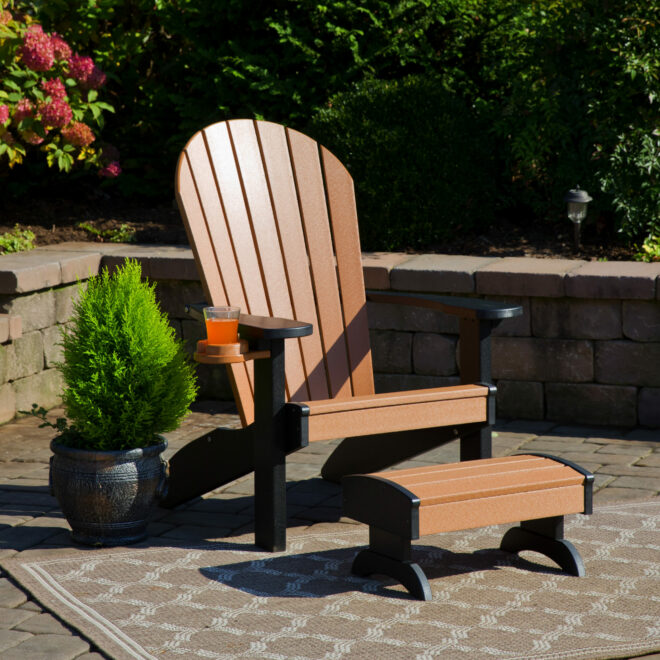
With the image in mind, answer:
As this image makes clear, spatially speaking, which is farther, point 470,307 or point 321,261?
point 321,261

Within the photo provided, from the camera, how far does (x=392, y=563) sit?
3250 mm

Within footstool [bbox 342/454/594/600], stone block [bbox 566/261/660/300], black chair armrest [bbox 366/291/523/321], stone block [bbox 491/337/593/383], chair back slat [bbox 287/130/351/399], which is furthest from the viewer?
stone block [bbox 491/337/593/383]

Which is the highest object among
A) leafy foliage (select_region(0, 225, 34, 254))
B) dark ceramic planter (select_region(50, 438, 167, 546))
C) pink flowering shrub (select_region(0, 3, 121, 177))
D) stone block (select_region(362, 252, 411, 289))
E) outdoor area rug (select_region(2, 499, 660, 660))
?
pink flowering shrub (select_region(0, 3, 121, 177))

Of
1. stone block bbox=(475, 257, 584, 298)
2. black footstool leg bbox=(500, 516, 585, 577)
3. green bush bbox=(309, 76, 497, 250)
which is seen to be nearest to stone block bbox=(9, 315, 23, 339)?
green bush bbox=(309, 76, 497, 250)

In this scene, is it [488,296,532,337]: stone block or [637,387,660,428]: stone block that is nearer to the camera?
[637,387,660,428]: stone block

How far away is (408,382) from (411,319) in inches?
12.0

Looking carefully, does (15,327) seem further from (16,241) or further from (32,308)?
(16,241)

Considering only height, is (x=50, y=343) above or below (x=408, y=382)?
above

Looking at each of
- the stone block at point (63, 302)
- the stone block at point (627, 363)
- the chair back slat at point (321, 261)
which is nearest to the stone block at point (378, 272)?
the stone block at point (627, 363)

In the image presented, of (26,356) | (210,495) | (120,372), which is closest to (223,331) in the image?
(120,372)

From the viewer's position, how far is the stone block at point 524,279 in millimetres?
5141

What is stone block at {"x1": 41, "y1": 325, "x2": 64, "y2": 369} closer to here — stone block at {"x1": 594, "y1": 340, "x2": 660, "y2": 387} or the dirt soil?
the dirt soil

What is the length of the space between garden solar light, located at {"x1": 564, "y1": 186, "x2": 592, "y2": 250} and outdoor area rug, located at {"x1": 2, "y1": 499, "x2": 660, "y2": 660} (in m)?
2.20

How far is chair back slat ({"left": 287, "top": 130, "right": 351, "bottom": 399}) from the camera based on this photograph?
421 cm
